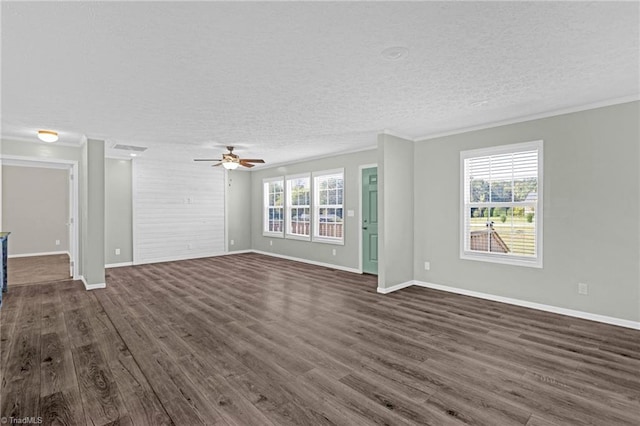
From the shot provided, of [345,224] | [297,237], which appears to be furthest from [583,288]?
[297,237]

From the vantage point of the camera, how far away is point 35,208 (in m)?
8.31

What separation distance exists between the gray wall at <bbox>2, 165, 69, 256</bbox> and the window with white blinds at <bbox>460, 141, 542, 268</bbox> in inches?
378

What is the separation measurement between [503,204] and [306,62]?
11.1ft

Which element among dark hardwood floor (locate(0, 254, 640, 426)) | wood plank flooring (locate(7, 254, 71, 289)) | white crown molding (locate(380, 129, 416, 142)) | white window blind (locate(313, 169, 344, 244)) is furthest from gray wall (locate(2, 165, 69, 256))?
white crown molding (locate(380, 129, 416, 142))

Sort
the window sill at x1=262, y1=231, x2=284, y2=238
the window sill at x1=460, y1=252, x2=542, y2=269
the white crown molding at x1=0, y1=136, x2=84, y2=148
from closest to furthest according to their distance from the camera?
the window sill at x1=460, y1=252, x2=542, y2=269, the white crown molding at x1=0, y1=136, x2=84, y2=148, the window sill at x1=262, y1=231, x2=284, y2=238

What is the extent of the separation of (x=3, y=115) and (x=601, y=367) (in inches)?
270

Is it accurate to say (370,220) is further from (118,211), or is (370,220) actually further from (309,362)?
(118,211)

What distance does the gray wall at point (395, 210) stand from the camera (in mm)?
4809

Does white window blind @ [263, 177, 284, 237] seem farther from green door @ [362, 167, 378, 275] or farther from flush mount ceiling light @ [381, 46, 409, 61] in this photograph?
flush mount ceiling light @ [381, 46, 409, 61]

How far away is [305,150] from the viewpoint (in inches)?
249

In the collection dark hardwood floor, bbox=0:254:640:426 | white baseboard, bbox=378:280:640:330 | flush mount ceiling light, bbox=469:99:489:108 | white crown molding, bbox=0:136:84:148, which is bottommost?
dark hardwood floor, bbox=0:254:640:426

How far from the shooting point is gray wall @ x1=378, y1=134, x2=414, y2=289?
4.81m

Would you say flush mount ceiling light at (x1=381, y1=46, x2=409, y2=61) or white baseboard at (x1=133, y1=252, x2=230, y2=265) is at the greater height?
flush mount ceiling light at (x1=381, y1=46, x2=409, y2=61)

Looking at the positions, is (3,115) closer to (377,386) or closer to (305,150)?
(305,150)
